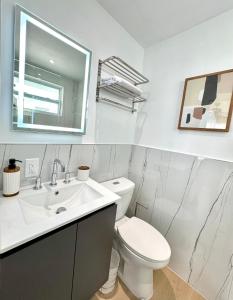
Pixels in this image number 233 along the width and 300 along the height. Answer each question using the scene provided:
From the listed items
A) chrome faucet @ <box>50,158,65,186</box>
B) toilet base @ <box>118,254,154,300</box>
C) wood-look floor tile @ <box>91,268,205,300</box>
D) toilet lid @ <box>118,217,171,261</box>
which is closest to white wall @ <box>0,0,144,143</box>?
chrome faucet @ <box>50,158,65,186</box>

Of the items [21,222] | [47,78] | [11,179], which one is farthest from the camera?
[47,78]

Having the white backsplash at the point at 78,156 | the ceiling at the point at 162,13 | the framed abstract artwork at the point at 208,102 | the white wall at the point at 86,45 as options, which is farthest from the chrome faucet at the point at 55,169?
the ceiling at the point at 162,13

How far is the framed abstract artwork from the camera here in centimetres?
112

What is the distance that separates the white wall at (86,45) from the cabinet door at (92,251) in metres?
0.61

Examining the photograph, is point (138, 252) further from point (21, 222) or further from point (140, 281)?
point (21, 222)

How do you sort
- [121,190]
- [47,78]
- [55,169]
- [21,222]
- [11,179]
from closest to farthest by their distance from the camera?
[21,222] < [11,179] < [47,78] < [55,169] < [121,190]

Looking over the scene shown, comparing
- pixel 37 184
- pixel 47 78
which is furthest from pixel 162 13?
pixel 37 184

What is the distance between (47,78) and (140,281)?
64.9 inches

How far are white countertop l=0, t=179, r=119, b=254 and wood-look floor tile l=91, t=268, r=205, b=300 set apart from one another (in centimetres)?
90

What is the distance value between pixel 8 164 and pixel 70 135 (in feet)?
1.46

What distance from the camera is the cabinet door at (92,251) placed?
84 cm

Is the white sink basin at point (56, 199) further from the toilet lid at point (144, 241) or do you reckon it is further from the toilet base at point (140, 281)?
the toilet base at point (140, 281)

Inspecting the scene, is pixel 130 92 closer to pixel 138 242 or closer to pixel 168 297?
pixel 138 242

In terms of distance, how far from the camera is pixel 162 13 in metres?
1.19
